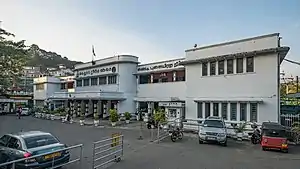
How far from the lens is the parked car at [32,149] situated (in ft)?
28.1

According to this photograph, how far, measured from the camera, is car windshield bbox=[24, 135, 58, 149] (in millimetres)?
9528

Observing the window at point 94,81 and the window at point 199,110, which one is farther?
the window at point 94,81

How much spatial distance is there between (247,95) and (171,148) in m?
8.60

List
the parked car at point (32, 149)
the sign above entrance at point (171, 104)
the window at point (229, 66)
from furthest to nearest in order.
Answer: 1. the sign above entrance at point (171, 104)
2. the window at point (229, 66)
3. the parked car at point (32, 149)

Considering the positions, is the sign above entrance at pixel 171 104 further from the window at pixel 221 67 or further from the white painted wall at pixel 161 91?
the window at pixel 221 67

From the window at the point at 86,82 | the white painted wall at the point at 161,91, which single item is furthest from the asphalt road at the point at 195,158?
the window at the point at 86,82

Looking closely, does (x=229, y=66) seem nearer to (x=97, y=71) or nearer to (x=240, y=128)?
(x=240, y=128)

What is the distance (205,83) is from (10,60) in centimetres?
1615

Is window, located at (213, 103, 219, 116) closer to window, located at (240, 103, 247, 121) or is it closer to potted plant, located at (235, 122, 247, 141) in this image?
window, located at (240, 103, 247, 121)

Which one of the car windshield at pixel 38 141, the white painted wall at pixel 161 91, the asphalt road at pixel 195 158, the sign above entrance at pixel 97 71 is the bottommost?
the asphalt road at pixel 195 158

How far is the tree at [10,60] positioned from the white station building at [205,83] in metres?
15.2

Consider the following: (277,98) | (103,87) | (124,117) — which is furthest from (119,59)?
(277,98)

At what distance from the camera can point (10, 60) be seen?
11.4 meters

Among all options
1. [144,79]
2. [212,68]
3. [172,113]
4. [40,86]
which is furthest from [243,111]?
[40,86]
